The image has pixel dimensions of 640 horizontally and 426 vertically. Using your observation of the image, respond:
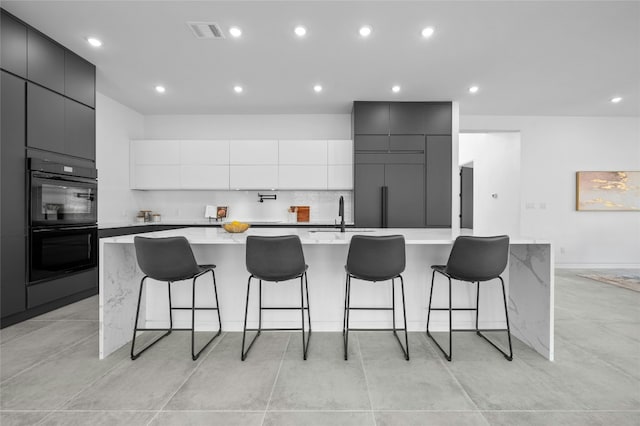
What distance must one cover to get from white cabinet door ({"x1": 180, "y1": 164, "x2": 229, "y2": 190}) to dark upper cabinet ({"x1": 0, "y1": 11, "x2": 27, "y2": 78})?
93.1 inches

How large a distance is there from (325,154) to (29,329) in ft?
13.4

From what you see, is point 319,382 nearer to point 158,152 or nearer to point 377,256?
point 377,256

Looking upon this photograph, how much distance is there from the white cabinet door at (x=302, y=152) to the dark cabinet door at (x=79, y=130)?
2529 millimetres

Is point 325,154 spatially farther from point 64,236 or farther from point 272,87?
point 64,236

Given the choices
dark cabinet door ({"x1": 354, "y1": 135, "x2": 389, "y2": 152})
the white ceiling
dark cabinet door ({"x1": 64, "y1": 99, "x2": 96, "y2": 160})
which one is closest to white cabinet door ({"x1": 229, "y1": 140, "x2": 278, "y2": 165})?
the white ceiling

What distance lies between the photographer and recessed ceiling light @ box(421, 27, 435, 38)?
2.82 meters

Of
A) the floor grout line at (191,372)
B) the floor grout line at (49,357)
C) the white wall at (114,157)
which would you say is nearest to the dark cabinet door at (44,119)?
the white wall at (114,157)

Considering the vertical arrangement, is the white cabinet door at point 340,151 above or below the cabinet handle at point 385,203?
above

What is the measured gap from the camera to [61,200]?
318cm

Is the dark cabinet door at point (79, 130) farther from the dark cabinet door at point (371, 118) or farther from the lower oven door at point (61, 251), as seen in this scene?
the dark cabinet door at point (371, 118)

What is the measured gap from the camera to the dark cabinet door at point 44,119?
2.88 metres

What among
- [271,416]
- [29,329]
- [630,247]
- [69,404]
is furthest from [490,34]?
[630,247]

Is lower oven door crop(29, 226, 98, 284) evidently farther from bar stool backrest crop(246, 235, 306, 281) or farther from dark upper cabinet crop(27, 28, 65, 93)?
bar stool backrest crop(246, 235, 306, 281)

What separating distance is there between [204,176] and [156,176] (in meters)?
0.83
